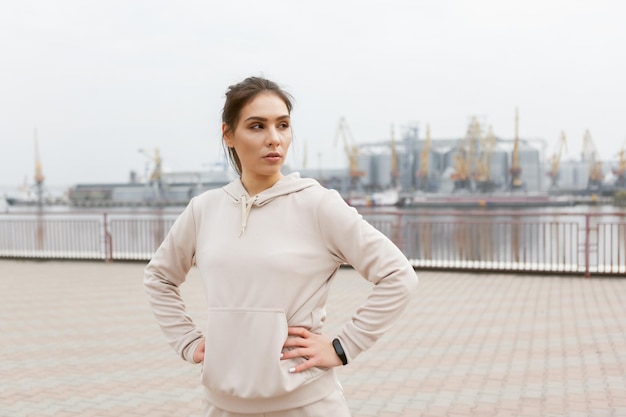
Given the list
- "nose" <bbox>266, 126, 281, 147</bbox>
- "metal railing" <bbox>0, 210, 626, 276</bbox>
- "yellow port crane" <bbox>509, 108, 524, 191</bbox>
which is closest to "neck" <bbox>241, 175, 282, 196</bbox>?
"nose" <bbox>266, 126, 281, 147</bbox>

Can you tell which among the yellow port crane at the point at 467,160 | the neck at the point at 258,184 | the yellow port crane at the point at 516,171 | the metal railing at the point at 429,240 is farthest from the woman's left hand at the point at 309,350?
the yellow port crane at the point at 467,160

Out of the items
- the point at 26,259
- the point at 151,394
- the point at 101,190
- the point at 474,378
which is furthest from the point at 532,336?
the point at 101,190

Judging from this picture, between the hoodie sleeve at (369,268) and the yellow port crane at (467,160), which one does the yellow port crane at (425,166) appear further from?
the hoodie sleeve at (369,268)

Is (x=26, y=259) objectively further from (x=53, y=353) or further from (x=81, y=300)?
(x=53, y=353)

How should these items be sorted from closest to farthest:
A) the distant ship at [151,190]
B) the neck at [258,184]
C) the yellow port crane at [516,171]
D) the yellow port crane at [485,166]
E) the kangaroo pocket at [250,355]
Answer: the kangaroo pocket at [250,355], the neck at [258,184], the yellow port crane at [516,171], the yellow port crane at [485,166], the distant ship at [151,190]

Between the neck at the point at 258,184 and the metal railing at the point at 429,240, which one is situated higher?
the neck at the point at 258,184

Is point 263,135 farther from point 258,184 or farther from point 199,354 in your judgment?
point 199,354

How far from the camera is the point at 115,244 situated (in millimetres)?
14727

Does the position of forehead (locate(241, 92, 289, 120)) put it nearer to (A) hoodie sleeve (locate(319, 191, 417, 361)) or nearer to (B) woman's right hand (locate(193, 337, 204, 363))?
(A) hoodie sleeve (locate(319, 191, 417, 361))

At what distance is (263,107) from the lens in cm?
164

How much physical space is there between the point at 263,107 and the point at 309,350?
625 mm

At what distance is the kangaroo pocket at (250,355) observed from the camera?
5.12ft

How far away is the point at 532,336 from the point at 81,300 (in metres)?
6.15

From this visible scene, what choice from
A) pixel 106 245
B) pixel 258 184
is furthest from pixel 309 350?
pixel 106 245
